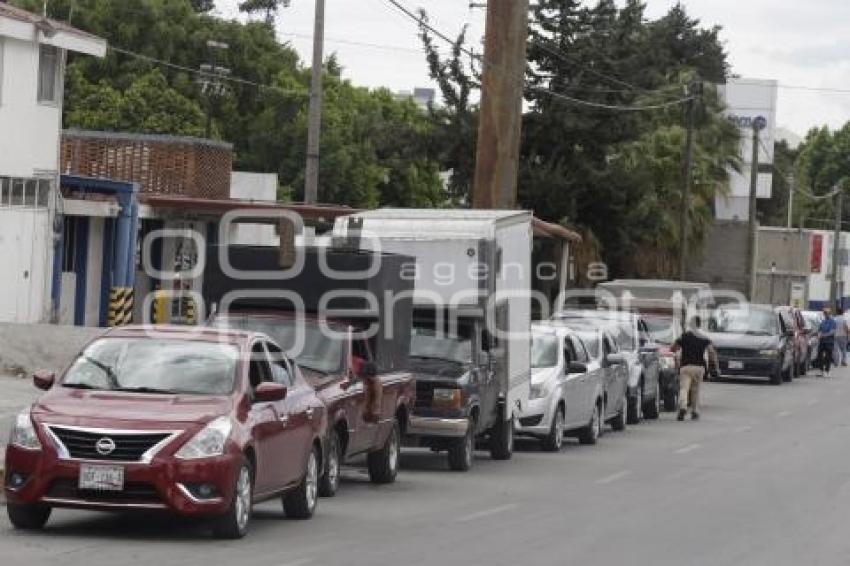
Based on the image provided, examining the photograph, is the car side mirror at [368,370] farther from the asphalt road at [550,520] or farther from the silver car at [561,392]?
the silver car at [561,392]

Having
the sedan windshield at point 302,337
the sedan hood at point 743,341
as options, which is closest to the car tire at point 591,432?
the sedan windshield at point 302,337

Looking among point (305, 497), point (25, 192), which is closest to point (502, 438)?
point (305, 497)

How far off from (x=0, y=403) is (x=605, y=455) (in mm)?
8305

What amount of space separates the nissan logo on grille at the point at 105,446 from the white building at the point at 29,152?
26915 millimetres

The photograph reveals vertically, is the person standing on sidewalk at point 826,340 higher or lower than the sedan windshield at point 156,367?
lower

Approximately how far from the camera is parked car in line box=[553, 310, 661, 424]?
106 feet

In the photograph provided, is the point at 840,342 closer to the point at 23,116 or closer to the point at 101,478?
the point at 23,116

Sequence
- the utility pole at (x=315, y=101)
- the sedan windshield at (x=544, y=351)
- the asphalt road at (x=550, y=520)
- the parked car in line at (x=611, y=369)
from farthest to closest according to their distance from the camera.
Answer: the utility pole at (x=315, y=101) → the parked car in line at (x=611, y=369) → the sedan windshield at (x=544, y=351) → the asphalt road at (x=550, y=520)

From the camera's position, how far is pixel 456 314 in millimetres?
22688

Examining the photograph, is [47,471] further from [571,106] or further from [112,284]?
[571,106]

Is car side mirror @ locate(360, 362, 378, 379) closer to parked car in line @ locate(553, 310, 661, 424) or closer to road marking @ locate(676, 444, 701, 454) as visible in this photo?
road marking @ locate(676, 444, 701, 454)

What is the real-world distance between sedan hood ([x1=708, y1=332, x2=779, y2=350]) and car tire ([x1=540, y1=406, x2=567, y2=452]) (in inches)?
806

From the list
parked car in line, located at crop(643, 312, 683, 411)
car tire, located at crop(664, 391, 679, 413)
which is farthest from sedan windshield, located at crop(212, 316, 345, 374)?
car tire, located at crop(664, 391, 679, 413)

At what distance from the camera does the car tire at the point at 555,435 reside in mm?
25953
